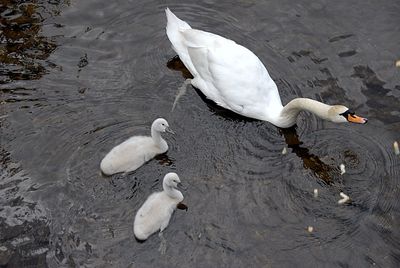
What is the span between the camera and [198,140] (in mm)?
8586

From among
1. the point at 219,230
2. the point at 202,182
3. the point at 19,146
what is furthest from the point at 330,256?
the point at 19,146

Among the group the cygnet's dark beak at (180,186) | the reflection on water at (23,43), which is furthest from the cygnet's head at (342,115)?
the reflection on water at (23,43)

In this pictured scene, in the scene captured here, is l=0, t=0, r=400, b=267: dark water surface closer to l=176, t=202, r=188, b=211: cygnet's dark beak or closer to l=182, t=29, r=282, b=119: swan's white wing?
l=176, t=202, r=188, b=211: cygnet's dark beak

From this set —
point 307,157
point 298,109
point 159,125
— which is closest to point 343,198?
point 307,157

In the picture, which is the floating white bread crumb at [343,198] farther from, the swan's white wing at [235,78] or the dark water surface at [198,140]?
the swan's white wing at [235,78]

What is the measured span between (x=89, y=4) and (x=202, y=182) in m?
4.15

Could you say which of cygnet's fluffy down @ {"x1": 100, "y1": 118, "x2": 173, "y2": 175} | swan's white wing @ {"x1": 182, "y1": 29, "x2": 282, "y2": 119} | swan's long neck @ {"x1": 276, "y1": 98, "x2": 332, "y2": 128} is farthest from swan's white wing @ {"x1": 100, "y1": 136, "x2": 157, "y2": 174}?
swan's long neck @ {"x1": 276, "y1": 98, "x2": 332, "y2": 128}

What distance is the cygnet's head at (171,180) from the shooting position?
24.2ft

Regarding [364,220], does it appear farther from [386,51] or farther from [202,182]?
[386,51]

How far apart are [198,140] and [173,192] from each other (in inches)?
49.3

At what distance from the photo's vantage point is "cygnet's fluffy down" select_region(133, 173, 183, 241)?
24.1 ft

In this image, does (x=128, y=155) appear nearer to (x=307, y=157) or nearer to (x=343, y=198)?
(x=307, y=157)

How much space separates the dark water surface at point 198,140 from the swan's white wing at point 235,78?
0.96 ft

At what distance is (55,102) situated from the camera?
9.04m
